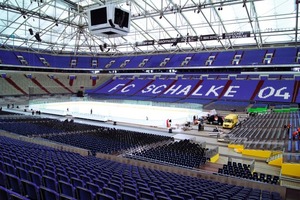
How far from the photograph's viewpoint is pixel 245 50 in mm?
47875

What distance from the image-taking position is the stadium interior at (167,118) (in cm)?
635

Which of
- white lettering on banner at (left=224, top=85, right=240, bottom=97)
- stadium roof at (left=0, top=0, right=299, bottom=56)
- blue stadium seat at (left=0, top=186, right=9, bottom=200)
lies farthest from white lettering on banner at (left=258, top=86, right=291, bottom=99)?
blue stadium seat at (left=0, top=186, right=9, bottom=200)

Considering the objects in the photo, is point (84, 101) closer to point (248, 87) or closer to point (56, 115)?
point (56, 115)

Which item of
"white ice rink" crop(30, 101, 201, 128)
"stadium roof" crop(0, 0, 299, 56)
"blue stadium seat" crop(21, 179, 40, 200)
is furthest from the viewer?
"stadium roof" crop(0, 0, 299, 56)

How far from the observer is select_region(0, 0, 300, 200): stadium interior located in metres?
Answer: 6.35

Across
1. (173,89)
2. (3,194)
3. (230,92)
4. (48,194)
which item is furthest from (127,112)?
(3,194)

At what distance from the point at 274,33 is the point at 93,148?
35.0 metres

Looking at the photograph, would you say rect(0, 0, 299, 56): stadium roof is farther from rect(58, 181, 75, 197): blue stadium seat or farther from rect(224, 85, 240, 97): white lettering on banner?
rect(58, 181, 75, 197): blue stadium seat

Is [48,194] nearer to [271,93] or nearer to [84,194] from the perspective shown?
[84,194]

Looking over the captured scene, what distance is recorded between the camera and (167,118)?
29516 mm

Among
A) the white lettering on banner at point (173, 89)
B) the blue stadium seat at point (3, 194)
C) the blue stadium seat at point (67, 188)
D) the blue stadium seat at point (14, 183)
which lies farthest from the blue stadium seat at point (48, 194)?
the white lettering on banner at point (173, 89)

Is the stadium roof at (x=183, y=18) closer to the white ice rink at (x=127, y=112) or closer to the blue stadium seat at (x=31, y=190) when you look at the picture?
the white ice rink at (x=127, y=112)

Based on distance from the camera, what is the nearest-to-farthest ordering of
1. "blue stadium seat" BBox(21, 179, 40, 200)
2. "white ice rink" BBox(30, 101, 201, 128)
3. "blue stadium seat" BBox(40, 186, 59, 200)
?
1. "blue stadium seat" BBox(40, 186, 59, 200)
2. "blue stadium seat" BBox(21, 179, 40, 200)
3. "white ice rink" BBox(30, 101, 201, 128)

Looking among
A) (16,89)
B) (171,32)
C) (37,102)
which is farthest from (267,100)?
(16,89)
